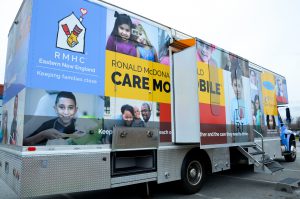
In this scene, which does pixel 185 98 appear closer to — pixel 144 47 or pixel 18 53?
pixel 144 47

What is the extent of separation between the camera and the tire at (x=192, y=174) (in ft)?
19.5

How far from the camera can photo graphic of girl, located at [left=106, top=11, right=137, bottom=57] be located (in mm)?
5126

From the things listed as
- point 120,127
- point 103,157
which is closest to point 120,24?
point 120,127

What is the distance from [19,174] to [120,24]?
3165 millimetres

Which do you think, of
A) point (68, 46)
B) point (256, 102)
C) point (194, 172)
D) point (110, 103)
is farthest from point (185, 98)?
point (256, 102)

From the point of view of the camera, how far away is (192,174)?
6.18m

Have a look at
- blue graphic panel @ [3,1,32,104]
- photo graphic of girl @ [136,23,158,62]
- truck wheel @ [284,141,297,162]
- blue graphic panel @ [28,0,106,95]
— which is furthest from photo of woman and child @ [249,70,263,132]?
blue graphic panel @ [3,1,32,104]

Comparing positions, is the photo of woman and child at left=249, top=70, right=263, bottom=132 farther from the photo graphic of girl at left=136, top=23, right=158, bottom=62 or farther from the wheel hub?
the photo graphic of girl at left=136, top=23, right=158, bottom=62

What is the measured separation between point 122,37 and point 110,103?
4.40 feet

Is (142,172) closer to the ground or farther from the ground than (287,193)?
farther from the ground

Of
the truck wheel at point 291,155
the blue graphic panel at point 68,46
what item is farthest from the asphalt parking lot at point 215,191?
the truck wheel at point 291,155

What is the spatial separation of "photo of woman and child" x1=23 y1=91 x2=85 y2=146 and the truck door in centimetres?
233

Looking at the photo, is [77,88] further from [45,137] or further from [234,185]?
[234,185]

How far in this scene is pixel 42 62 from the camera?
4.18 metres
